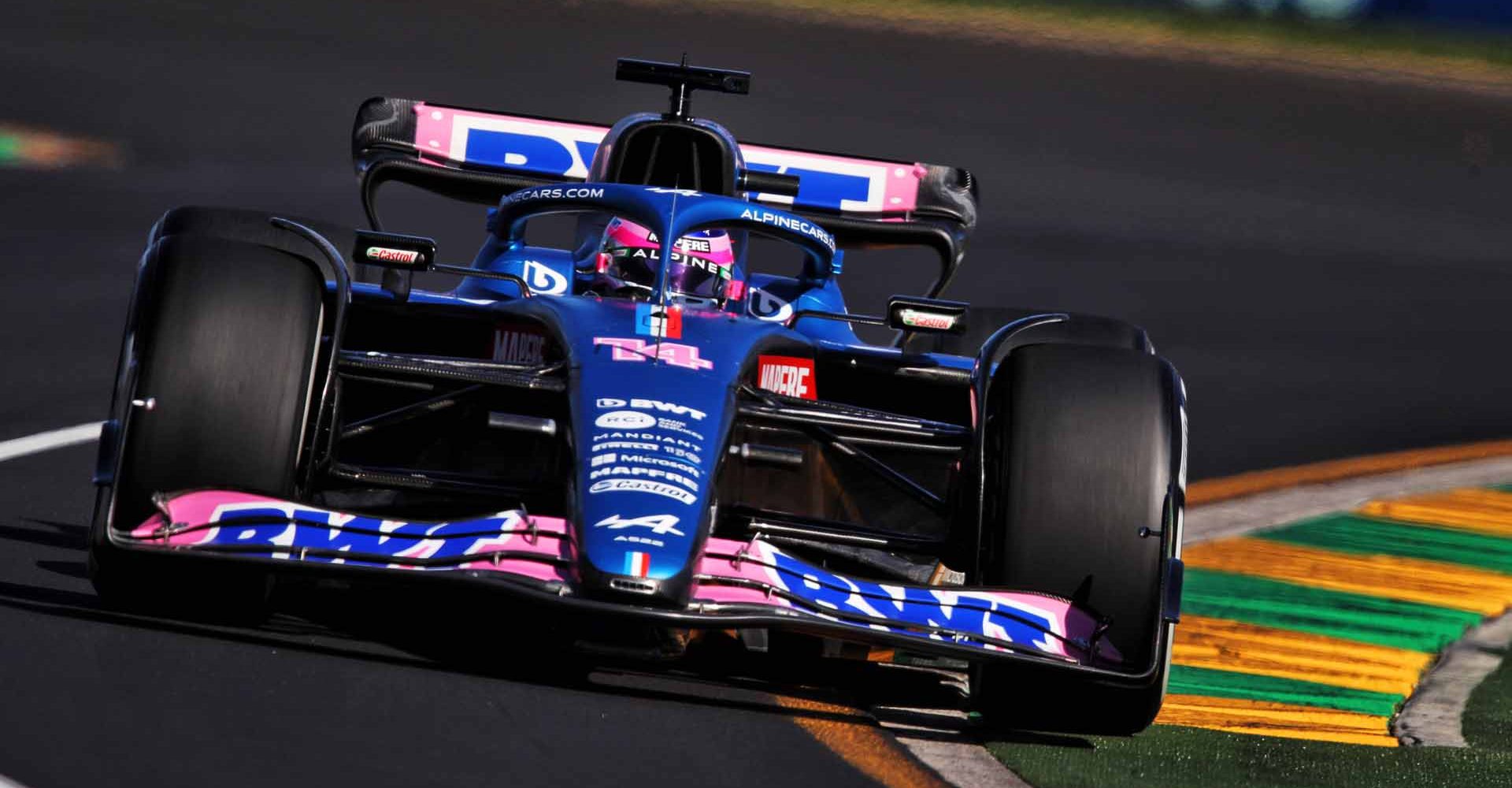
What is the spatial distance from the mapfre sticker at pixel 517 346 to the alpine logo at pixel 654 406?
1.00 meters

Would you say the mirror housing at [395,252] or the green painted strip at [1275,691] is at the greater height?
the mirror housing at [395,252]

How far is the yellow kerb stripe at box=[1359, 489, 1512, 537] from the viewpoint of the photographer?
35.9 ft

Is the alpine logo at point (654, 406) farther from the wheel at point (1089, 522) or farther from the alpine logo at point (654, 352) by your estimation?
the wheel at point (1089, 522)

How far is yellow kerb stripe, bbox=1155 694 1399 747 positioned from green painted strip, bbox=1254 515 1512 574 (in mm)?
2719

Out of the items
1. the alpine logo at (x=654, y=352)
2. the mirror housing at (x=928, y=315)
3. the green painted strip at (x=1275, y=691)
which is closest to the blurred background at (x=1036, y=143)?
the green painted strip at (x=1275, y=691)

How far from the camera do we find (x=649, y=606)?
6.04 metres

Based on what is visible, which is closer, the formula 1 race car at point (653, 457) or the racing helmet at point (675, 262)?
the formula 1 race car at point (653, 457)

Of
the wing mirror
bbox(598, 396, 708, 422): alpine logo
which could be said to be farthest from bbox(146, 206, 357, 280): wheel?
bbox(598, 396, 708, 422): alpine logo

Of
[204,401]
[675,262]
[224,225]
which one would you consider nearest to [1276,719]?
[675,262]

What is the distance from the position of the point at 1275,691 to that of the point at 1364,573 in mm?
2127

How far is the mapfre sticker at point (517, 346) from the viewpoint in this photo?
7773 millimetres

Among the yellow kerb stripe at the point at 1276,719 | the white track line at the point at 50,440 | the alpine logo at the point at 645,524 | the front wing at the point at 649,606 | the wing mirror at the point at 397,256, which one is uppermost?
the wing mirror at the point at 397,256

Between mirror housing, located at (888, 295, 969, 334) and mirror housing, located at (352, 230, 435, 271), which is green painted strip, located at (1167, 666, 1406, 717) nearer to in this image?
mirror housing, located at (888, 295, 969, 334)

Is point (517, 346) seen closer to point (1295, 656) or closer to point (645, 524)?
point (645, 524)
